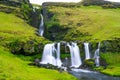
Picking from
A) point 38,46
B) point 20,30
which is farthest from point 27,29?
point 38,46

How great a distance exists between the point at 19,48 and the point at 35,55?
23.4 ft

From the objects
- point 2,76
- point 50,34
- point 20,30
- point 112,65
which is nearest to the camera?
point 2,76

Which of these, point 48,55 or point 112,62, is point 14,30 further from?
point 112,62

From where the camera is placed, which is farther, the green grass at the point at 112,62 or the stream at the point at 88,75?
the green grass at the point at 112,62

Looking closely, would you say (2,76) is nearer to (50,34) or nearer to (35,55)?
(35,55)

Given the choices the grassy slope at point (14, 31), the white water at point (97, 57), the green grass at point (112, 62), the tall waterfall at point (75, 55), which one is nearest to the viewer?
the green grass at point (112, 62)

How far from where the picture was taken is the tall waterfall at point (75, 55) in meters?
147

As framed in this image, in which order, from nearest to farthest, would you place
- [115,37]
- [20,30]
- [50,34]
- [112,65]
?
[112,65]
[115,37]
[20,30]
[50,34]

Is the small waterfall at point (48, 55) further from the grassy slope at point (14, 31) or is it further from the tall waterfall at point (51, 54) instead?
the grassy slope at point (14, 31)

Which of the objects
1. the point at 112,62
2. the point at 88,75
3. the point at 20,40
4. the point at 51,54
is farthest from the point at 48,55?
the point at 88,75

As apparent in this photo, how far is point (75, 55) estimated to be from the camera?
150 meters

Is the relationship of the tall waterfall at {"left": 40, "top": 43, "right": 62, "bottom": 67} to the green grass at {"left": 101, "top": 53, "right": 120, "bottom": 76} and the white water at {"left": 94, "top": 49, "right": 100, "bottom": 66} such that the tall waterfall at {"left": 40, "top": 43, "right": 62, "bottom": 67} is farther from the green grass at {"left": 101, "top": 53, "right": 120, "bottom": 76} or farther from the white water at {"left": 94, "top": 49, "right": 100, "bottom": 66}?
the green grass at {"left": 101, "top": 53, "right": 120, "bottom": 76}

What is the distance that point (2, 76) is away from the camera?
71.9 m

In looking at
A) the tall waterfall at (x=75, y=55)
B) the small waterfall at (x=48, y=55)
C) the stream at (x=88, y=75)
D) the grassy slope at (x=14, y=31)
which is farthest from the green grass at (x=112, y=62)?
the grassy slope at (x=14, y=31)
